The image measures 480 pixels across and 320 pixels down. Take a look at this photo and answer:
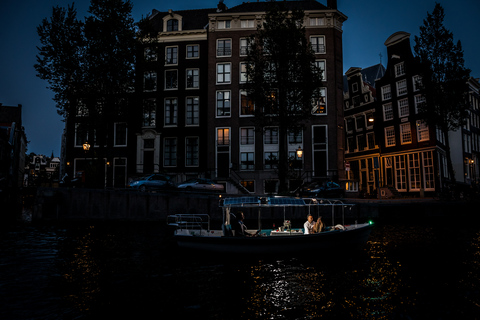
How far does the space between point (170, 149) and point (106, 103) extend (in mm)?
12356

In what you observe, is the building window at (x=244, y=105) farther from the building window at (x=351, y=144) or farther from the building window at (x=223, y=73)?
the building window at (x=351, y=144)

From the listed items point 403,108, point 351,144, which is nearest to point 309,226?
point 403,108

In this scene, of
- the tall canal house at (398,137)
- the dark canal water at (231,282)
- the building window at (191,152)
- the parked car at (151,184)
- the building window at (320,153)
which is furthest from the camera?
the building window at (191,152)

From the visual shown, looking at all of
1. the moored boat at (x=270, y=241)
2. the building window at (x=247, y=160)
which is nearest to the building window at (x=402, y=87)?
the building window at (x=247, y=160)

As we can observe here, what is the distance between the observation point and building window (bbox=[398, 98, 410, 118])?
139ft

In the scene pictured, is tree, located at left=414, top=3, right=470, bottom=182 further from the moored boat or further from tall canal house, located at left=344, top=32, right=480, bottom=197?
the moored boat

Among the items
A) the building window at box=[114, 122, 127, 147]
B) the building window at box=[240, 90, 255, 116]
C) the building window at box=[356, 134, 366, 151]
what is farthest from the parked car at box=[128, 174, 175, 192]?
the building window at box=[356, 134, 366, 151]

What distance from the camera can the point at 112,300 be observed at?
8.85 meters

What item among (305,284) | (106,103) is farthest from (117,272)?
(106,103)

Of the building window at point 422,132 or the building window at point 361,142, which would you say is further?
the building window at point 361,142

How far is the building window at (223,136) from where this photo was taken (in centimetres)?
4169

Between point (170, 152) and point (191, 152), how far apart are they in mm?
2816

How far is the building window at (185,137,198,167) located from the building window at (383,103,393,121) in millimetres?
26597

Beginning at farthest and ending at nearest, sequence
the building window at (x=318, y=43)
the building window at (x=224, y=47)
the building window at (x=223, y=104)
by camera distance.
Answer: the building window at (x=224, y=47) → the building window at (x=223, y=104) → the building window at (x=318, y=43)
